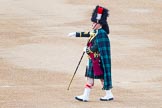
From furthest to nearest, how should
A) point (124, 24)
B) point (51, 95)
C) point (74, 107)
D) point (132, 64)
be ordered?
point (124, 24)
point (132, 64)
point (51, 95)
point (74, 107)

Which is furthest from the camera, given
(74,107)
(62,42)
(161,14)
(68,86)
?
(161,14)

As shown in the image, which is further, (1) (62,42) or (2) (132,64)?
(1) (62,42)

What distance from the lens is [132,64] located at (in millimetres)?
16922

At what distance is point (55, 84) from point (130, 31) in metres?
9.84

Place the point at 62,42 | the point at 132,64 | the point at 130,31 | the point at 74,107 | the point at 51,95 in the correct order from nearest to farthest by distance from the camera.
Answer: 1. the point at 74,107
2. the point at 51,95
3. the point at 132,64
4. the point at 62,42
5. the point at 130,31

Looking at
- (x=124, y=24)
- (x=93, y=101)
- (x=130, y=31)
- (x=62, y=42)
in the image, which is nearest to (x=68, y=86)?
(x=93, y=101)

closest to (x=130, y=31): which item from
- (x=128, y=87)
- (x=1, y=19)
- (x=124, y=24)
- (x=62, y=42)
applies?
(x=124, y=24)

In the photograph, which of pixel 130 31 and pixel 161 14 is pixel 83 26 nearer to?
pixel 130 31

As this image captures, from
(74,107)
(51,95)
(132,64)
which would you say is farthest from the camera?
(132,64)

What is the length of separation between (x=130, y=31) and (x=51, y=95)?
11459mm

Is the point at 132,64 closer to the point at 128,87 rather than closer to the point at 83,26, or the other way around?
Result: the point at 128,87

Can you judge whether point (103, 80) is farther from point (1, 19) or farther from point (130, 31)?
point (1, 19)

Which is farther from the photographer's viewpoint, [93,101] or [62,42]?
[62,42]

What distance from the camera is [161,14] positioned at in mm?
27797
